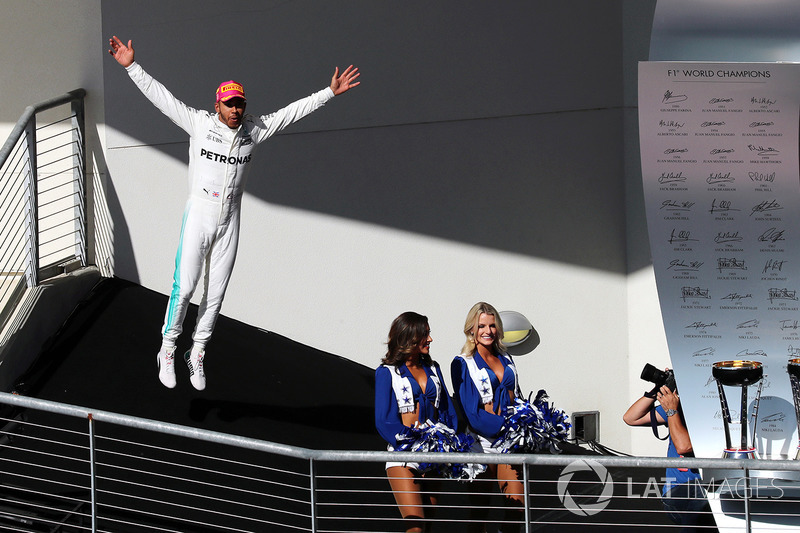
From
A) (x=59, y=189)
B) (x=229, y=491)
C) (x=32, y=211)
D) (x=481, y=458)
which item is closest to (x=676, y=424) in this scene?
(x=481, y=458)

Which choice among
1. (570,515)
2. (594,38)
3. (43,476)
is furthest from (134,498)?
(594,38)

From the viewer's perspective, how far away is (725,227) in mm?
4957

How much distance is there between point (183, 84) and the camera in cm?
709

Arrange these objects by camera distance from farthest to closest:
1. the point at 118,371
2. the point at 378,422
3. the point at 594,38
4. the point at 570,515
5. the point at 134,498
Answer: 1. the point at 594,38
2. the point at 118,371
3. the point at 570,515
4. the point at 134,498
5. the point at 378,422

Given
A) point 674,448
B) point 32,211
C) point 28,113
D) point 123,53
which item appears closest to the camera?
point 674,448

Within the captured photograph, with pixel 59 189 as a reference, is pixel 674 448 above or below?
below

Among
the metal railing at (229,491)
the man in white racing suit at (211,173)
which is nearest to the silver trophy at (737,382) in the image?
the metal railing at (229,491)

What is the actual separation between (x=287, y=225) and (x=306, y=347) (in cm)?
88

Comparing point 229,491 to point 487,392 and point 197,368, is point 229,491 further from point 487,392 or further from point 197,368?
point 487,392

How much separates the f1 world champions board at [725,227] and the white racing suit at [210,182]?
182cm

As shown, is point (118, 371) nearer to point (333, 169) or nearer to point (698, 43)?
point (333, 169)

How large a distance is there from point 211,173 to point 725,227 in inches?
103

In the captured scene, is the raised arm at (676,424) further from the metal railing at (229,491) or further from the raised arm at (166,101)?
the raised arm at (166,101)

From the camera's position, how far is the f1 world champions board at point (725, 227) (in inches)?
191
